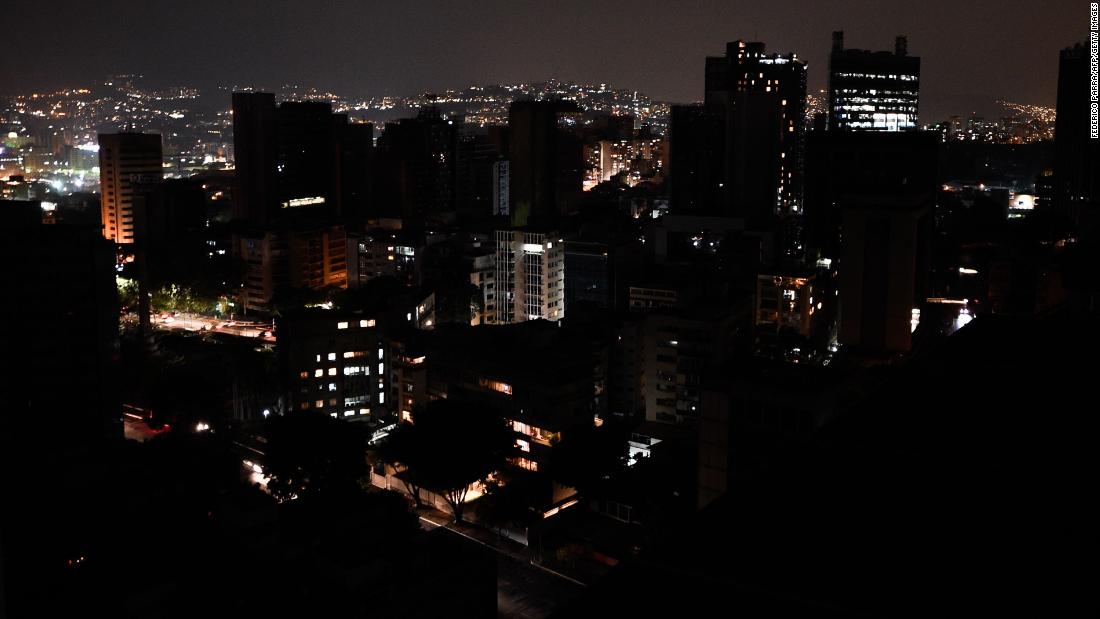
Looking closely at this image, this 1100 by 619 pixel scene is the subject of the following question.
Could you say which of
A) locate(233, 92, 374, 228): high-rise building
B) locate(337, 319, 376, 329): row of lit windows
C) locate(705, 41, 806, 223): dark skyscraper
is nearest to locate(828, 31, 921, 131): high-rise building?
locate(705, 41, 806, 223): dark skyscraper

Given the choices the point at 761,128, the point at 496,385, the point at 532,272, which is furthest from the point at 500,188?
the point at 496,385

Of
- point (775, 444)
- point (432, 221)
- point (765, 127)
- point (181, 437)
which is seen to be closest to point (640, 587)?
point (775, 444)

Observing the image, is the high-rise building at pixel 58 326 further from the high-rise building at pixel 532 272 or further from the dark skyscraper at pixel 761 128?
the dark skyscraper at pixel 761 128

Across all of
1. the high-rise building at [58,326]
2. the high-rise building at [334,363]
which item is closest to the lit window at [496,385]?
the high-rise building at [334,363]

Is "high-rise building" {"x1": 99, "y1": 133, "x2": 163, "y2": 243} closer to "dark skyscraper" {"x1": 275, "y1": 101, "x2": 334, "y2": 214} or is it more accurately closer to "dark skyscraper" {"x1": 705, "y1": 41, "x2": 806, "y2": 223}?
"dark skyscraper" {"x1": 275, "y1": 101, "x2": 334, "y2": 214}

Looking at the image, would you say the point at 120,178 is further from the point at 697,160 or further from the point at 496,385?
the point at 496,385
